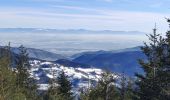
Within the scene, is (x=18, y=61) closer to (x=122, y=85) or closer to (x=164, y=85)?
(x=122, y=85)

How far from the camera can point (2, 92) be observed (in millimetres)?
26141

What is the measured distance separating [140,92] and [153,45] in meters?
3.44

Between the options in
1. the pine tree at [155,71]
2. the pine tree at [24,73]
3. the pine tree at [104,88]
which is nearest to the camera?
the pine tree at [155,71]

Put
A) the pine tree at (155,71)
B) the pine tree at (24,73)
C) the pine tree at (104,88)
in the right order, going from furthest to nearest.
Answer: the pine tree at (24,73), the pine tree at (104,88), the pine tree at (155,71)

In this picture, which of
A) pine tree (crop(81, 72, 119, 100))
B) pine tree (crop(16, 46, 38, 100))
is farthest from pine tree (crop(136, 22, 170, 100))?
pine tree (crop(16, 46, 38, 100))

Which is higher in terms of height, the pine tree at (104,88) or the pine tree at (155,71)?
the pine tree at (155,71)

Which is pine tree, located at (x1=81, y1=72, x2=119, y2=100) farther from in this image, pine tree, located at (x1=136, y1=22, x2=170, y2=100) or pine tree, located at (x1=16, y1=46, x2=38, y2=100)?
pine tree, located at (x1=16, y1=46, x2=38, y2=100)

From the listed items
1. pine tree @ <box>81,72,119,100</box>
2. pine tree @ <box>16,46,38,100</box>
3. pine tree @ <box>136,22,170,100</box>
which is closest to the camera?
pine tree @ <box>136,22,170,100</box>

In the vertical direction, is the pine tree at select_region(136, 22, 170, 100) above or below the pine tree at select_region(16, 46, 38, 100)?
above

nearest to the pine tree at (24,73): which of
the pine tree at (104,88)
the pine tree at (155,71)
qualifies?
the pine tree at (104,88)

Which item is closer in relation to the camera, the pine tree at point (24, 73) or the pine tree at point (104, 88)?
the pine tree at point (104, 88)

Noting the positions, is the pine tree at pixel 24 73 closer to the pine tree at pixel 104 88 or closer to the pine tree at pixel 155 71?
the pine tree at pixel 104 88

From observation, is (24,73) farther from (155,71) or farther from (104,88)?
(155,71)

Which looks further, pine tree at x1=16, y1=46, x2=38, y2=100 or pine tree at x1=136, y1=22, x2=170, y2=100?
pine tree at x1=16, y1=46, x2=38, y2=100
